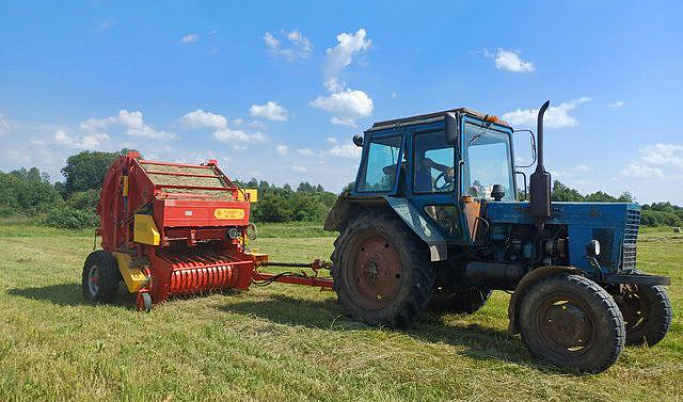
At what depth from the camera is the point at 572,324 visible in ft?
13.8

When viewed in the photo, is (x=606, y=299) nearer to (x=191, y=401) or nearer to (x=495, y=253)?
(x=495, y=253)

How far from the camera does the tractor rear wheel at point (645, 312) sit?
479 cm

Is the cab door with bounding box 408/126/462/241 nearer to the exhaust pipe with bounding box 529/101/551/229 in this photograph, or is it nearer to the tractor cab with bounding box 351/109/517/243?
the tractor cab with bounding box 351/109/517/243

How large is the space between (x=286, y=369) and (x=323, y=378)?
35 cm

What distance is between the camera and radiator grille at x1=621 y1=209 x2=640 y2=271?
15.2 ft

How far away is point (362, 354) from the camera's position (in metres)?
4.33

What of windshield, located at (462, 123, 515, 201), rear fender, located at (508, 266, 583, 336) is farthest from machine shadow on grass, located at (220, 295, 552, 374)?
windshield, located at (462, 123, 515, 201)

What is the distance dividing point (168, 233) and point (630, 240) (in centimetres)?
551

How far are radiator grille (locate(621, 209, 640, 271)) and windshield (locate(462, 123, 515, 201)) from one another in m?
1.46

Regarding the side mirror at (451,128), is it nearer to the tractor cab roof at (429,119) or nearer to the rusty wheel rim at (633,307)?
the tractor cab roof at (429,119)

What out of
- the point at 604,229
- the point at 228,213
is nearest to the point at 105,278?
the point at 228,213

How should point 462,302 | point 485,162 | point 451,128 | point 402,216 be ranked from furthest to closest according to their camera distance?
point 462,302 → point 485,162 → point 402,216 → point 451,128

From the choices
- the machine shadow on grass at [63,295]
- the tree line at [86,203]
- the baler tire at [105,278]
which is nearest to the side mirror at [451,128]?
the machine shadow on grass at [63,295]

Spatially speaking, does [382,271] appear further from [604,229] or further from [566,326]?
[604,229]
